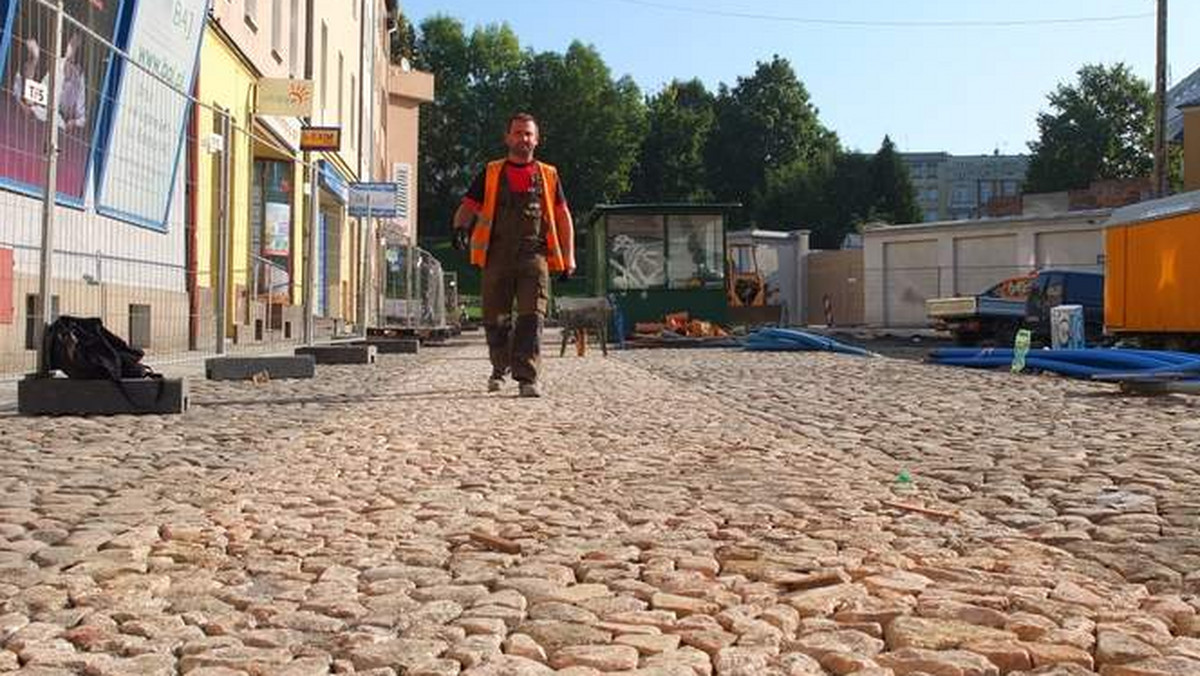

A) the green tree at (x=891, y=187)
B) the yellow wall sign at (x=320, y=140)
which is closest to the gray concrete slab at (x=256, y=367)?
the yellow wall sign at (x=320, y=140)

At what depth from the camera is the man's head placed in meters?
9.26

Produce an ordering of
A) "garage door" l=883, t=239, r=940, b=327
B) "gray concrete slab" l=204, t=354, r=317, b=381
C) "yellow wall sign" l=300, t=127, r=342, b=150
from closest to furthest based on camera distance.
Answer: "gray concrete slab" l=204, t=354, r=317, b=381, "yellow wall sign" l=300, t=127, r=342, b=150, "garage door" l=883, t=239, r=940, b=327

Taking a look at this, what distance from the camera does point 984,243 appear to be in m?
39.4

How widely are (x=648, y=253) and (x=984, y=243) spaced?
17.7 m

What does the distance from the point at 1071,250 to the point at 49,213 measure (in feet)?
111

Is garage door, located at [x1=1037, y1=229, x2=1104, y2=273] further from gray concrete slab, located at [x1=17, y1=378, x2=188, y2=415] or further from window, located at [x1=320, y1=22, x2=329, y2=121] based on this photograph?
gray concrete slab, located at [x1=17, y1=378, x2=188, y2=415]

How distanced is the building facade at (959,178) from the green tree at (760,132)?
55977 mm

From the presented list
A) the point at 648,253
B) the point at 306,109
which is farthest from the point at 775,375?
the point at 648,253

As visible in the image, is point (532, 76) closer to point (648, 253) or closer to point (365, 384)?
point (648, 253)

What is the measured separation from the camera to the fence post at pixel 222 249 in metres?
10.8

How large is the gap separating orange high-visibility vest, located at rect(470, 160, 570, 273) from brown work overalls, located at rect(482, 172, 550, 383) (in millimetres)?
40

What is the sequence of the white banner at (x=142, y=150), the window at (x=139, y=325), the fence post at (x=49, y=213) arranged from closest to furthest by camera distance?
the fence post at (x=49, y=213)
the white banner at (x=142, y=150)
the window at (x=139, y=325)

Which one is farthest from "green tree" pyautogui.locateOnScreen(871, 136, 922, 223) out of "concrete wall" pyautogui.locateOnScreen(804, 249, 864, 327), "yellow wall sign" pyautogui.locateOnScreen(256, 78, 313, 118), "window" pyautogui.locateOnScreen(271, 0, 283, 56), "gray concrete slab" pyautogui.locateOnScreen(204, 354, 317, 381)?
"gray concrete slab" pyautogui.locateOnScreen(204, 354, 317, 381)

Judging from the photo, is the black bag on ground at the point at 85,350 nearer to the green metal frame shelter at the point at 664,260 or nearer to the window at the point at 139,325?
the window at the point at 139,325
